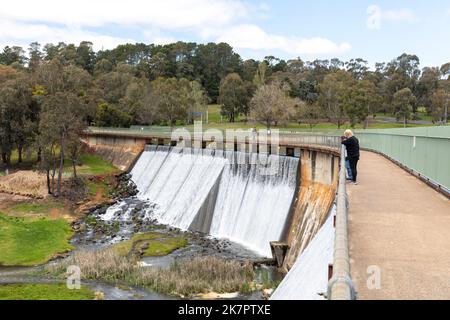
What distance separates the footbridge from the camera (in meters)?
6.46

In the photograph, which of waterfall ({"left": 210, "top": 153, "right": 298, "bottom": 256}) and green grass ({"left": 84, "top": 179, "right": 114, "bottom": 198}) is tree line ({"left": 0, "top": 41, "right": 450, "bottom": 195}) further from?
waterfall ({"left": 210, "top": 153, "right": 298, "bottom": 256})

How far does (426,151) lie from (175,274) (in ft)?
43.9

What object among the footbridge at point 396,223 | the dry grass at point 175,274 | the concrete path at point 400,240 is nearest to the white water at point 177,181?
the dry grass at point 175,274

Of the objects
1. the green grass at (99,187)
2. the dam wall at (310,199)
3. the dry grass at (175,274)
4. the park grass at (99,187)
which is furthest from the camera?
the green grass at (99,187)

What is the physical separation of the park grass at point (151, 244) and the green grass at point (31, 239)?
4.20m

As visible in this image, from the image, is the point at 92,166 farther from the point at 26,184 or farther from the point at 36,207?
the point at 36,207

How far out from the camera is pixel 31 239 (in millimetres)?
32750

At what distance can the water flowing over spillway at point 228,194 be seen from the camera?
30.4 metres

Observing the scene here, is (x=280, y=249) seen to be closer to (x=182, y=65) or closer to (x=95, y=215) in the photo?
(x=95, y=215)

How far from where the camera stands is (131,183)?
52312 mm

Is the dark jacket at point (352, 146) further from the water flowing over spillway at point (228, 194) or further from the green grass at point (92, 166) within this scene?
the green grass at point (92, 166)

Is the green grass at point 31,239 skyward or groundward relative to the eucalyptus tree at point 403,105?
groundward

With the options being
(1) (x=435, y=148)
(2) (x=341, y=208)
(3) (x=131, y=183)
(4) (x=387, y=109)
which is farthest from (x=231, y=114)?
(2) (x=341, y=208)

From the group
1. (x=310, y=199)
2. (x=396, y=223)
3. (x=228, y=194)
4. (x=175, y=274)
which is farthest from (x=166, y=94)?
(x=396, y=223)
